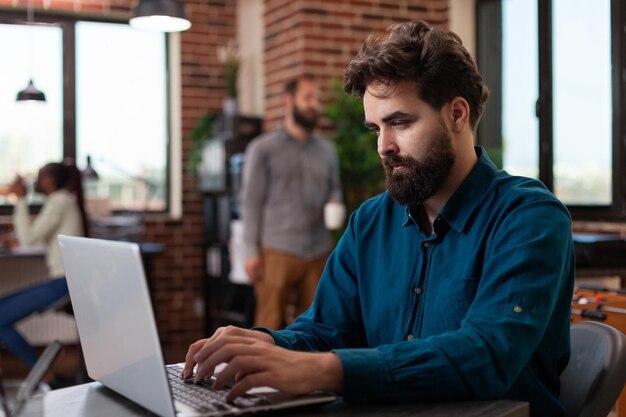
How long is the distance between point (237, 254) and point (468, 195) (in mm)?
3951

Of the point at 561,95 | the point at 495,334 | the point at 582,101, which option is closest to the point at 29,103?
the point at 561,95

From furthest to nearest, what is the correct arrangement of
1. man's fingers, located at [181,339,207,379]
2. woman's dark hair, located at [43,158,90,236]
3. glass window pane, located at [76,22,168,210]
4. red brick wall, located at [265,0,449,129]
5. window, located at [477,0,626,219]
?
glass window pane, located at [76,22,168,210] → red brick wall, located at [265,0,449,129] → woman's dark hair, located at [43,158,90,236] → window, located at [477,0,626,219] → man's fingers, located at [181,339,207,379]

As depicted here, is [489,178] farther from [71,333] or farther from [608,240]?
[71,333]

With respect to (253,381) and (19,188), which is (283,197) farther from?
(253,381)

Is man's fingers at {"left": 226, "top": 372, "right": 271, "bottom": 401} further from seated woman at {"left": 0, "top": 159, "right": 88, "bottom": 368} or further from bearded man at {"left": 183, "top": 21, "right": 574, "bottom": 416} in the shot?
seated woman at {"left": 0, "top": 159, "right": 88, "bottom": 368}

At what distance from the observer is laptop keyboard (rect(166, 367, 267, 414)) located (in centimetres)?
111

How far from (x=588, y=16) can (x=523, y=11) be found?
2.35 ft

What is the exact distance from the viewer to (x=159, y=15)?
3.82 meters

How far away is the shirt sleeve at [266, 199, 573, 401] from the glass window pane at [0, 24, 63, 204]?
212 inches

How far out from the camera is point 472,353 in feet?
3.88

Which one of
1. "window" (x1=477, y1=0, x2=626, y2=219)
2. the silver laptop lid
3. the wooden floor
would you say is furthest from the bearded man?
the wooden floor

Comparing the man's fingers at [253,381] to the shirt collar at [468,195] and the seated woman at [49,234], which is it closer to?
the shirt collar at [468,195]

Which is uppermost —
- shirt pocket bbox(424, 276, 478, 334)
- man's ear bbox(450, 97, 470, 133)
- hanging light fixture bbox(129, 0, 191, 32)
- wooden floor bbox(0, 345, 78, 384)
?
hanging light fixture bbox(129, 0, 191, 32)

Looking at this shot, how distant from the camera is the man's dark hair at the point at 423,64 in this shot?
57.9 inches
